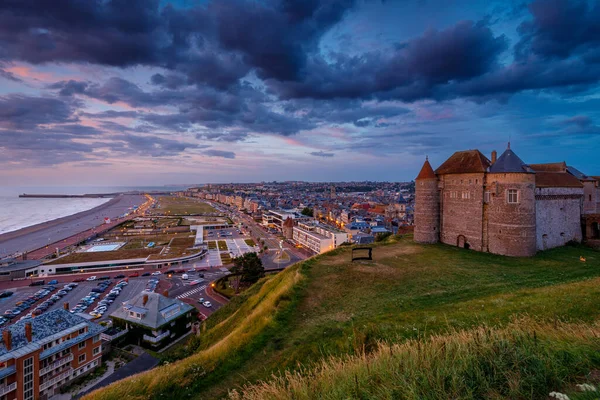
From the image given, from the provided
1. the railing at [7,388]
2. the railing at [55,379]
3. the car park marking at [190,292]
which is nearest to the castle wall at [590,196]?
the car park marking at [190,292]

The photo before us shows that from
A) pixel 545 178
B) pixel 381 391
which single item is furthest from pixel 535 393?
pixel 545 178

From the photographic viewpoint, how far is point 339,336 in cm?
952

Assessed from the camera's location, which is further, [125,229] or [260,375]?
[125,229]

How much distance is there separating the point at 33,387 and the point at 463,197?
103 ft

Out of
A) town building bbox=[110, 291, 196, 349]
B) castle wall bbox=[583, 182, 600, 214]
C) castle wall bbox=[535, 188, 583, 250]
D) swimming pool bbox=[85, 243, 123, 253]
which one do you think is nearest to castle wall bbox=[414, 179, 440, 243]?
castle wall bbox=[535, 188, 583, 250]

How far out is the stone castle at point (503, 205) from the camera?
21031mm

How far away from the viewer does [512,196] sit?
21.1 meters

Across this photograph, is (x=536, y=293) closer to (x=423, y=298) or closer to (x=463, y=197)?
(x=423, y=298)

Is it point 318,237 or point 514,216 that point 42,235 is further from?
point 514,216

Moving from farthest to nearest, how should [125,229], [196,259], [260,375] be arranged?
1. [125,229]
2. [196,259]
3. [260,375]

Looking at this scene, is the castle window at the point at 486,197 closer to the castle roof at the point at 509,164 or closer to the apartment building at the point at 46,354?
the castle roof at the point at 509,164

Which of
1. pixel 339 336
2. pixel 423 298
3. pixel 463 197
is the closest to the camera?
pixel 339 336

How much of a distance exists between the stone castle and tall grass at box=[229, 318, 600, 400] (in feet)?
63.9

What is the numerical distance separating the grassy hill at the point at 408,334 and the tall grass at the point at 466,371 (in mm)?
19
